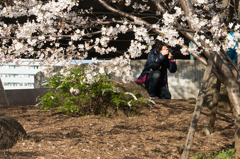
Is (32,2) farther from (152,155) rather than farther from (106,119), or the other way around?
(152,155)

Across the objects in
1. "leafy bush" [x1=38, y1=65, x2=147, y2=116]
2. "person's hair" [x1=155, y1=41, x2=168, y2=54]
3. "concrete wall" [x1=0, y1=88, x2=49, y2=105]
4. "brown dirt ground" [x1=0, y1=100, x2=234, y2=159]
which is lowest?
"brown dirt ground" [x1=0, y1=100, x2=234, y2=159]

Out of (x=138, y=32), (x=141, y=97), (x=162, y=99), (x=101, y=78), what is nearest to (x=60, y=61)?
(x=101, y=78)

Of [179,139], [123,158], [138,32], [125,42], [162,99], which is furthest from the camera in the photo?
[125,42]

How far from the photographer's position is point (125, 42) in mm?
15359

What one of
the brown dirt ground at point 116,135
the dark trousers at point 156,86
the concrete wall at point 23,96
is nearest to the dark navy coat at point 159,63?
the dark trousers at point 156,86

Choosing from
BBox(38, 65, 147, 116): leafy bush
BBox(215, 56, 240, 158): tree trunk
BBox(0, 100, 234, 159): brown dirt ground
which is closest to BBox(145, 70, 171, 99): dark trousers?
BBox(0, 100, 234, 159): brown dirt ground

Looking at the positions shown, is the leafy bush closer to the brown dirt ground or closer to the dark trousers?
the brown dirt ground

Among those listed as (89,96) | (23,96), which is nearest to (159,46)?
(89,96)

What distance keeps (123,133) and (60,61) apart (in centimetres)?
152

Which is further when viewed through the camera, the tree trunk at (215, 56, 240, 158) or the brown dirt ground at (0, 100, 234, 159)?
the tree trunk at (215, 56, 240, 158)

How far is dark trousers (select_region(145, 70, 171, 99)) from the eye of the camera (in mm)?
5859

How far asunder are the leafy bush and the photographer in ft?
3.65

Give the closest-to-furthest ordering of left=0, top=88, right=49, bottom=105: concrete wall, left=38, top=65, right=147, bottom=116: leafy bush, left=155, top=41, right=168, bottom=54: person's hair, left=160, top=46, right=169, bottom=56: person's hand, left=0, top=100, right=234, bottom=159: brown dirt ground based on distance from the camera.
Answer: left=0, top=100, right=234, bottom=159: brown dirt ground, left=38, top=65, right=147, bottom=116: leafy bush, left=160, top=46, right=169, bottom=56: person's hand, left=155, top=41, right=168, bottom=54: person's hair, left=0, top=88, right=49, bottom=105: concrete wall

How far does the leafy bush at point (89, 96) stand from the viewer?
466cm
